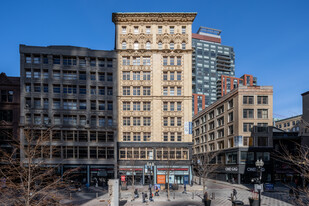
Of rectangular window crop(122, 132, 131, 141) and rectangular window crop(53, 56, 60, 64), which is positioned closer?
rectangular window crop(53, 56, 60, 64)

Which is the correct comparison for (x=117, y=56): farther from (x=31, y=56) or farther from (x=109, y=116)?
(x=31, y=56)

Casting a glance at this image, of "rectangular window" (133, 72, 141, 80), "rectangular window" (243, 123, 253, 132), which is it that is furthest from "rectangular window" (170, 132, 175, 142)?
"rectangular window" (243, 123, 253, 132)

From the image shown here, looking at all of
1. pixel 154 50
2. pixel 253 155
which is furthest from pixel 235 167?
pixel 154 50

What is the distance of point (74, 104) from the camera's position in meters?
50.2

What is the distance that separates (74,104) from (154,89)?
1696 centimetres

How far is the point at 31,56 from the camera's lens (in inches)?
1937

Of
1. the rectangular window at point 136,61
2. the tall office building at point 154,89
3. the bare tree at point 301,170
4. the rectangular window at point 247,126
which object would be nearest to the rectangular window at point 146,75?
the tall office building at point 154,89

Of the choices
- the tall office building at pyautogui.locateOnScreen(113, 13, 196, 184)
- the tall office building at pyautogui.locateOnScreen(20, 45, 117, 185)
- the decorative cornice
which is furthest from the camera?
the decorative cornice

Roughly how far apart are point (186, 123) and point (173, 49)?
1618cm

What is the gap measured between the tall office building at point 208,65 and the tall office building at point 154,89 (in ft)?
332

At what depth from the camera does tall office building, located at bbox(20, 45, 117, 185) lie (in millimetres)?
48219

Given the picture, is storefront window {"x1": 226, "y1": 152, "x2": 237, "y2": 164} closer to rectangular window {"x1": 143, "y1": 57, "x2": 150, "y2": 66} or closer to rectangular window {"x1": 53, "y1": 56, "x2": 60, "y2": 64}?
rectangular window {"x1": 143, "y1": 57, "x2": 150, "y2": 66}

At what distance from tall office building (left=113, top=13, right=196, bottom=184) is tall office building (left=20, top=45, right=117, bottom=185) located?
2824mm

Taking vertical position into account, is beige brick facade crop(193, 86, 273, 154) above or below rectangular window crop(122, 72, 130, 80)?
below
